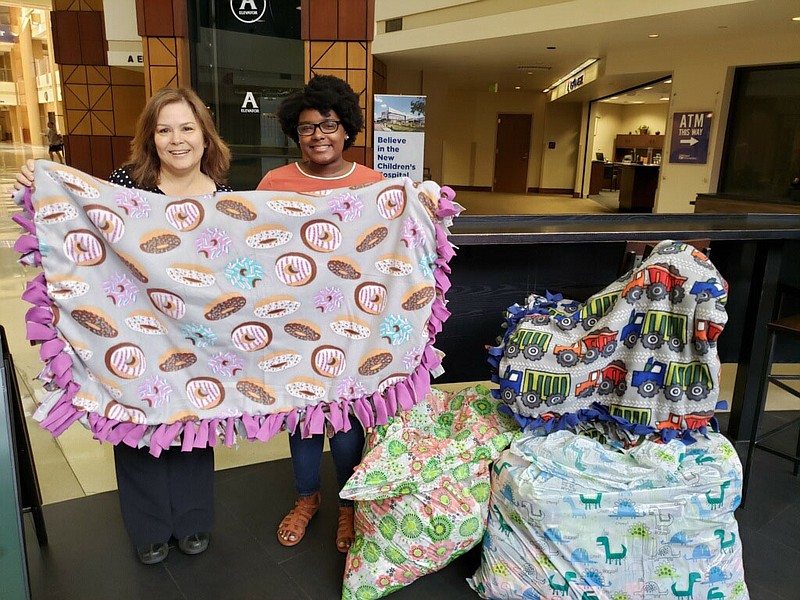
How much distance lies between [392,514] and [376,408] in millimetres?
304

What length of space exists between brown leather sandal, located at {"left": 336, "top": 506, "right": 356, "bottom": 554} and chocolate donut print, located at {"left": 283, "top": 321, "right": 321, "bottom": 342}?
2.38 ft

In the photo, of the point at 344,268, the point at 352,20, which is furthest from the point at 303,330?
the point at 352,20

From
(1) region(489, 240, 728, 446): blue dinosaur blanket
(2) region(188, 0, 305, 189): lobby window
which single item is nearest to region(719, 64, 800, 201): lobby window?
(2) region(188, 0, 305, 189): lobby window

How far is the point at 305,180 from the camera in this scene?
1.96 meters

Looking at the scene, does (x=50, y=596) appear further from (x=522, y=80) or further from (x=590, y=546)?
(x=522, y=80)

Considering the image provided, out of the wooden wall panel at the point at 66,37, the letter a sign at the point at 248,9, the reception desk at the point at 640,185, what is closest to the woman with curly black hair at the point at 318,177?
the letter a sign at the point at 248,9

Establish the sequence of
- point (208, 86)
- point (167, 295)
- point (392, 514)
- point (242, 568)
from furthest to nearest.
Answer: point (208, 86) < point (242, 568) < point (392, 514) < point (167, 295)

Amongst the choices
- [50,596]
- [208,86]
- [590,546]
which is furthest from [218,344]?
[208,86]

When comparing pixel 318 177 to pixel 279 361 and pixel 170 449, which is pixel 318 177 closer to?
pixel 279 361

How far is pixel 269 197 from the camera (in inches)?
63.6

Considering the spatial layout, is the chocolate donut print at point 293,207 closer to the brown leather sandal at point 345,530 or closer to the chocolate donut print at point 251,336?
the chocolate donut print at point 251,336

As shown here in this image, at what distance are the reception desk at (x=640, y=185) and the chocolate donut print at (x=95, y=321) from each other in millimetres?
11689

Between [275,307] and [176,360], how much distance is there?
0.30 meters

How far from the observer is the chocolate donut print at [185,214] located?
5.08 feet
